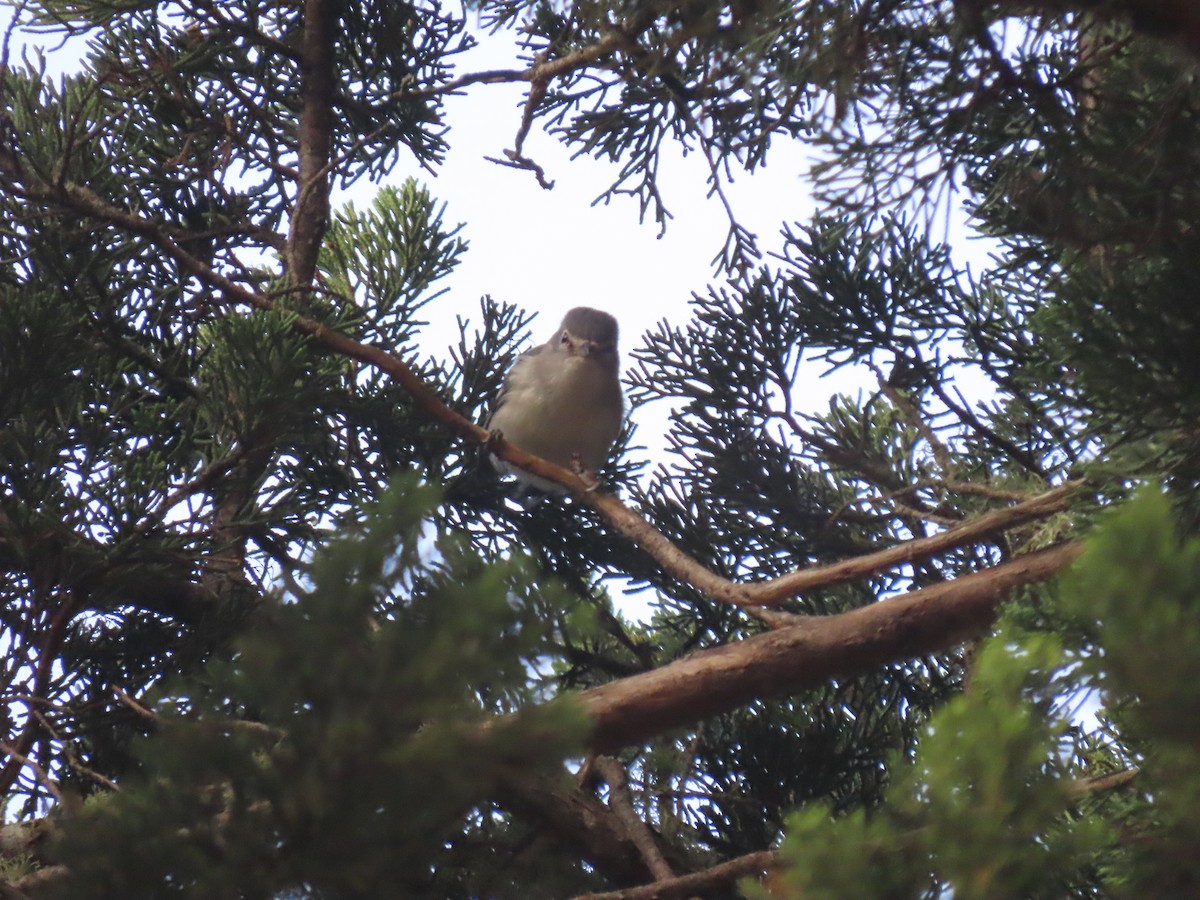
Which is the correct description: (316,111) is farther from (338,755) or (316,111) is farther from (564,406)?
(338,755)

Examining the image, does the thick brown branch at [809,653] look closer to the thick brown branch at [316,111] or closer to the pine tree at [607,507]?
the pine tree at [607,507]

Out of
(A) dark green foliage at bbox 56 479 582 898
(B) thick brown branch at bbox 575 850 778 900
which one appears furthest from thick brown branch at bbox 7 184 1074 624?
(A) dark green foliage at bbox 56 479 582 898

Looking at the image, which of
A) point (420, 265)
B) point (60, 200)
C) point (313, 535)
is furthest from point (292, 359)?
point (420, 265)

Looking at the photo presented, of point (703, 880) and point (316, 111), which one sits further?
point (316, 111)

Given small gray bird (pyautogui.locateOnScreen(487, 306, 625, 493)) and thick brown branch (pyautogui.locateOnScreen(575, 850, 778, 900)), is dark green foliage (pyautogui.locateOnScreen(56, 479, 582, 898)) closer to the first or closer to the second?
thick brown branch (pyautogui.locateOnScreen(575, 850, 778, 900))

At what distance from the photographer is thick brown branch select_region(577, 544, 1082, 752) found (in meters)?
1.67

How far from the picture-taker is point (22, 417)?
74.1 inches

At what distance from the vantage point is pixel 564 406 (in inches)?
165

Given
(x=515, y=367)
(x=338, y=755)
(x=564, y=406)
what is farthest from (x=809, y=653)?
(x=515, y=367)

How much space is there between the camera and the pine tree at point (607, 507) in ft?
2.91

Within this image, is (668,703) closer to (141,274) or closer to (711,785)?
(711,785)

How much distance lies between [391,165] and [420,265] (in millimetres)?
359

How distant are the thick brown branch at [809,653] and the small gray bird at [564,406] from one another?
2351 millimetres

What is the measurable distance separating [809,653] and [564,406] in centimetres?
256
